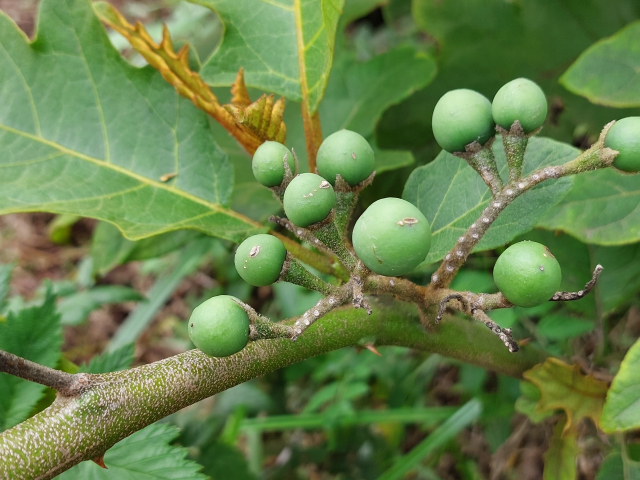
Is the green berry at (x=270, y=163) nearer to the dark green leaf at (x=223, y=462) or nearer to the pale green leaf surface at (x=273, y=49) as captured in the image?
the pale green leaf surface at (x=273, y=49)

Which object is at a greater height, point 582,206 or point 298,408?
point 582,206

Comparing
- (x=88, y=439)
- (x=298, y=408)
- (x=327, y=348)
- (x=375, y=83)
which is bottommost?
(x=298, y=408)

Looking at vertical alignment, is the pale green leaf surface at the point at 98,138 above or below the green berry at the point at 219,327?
above

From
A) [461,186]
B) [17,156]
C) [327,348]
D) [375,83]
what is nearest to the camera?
[327,348]

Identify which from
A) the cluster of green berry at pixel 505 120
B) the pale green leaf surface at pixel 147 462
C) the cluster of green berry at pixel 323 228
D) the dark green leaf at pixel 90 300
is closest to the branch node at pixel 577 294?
the cluster of green berry at pixel 505 120

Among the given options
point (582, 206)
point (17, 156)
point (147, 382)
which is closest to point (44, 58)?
point (17, 156)

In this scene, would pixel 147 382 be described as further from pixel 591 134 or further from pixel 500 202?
pixel 591 134
